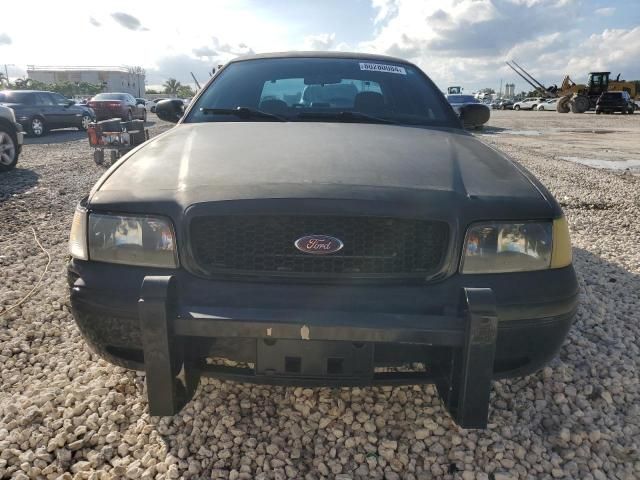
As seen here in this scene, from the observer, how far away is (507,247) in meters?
1.85

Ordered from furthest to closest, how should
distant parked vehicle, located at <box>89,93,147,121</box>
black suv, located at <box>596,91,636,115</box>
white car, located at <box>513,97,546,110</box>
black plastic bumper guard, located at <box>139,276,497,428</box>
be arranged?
white car, located at <box>513,97,546,110</box>
black suv, located at <box>596,91,636,115</box>
distant parked vehicle, located at <box>89,93,147,121</box>
black plastic bumper guard, located at <box>139,276,497,428</box>

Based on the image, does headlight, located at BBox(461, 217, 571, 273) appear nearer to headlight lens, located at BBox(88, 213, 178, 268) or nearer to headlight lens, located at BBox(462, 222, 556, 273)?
headlight lens, located at BBox(462, 222, 556, 273)

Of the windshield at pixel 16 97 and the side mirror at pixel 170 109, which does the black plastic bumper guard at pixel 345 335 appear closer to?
the side mirror at pixel 170 109

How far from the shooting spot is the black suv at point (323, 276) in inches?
64.9

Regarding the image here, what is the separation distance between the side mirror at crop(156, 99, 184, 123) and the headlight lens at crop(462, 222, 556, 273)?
2.45 m

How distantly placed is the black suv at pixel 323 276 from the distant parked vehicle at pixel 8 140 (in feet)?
25.6

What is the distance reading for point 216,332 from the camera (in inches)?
64.5

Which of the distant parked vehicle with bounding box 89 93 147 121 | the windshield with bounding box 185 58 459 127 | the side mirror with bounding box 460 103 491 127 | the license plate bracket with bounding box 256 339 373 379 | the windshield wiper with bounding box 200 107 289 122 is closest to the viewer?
the license plate bracket with bounding box 256 339 373 379

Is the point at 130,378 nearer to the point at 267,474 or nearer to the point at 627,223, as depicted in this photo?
the point at 267,474

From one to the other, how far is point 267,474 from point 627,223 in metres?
5.34

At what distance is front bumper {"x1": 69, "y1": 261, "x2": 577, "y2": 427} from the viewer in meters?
1.63

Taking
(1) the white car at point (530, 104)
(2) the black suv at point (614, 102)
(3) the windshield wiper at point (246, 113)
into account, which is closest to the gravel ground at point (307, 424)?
(3) the windshield wiper at point (246, 113)

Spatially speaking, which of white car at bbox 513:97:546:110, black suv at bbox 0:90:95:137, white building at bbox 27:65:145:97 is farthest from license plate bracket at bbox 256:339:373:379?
white building at bbox 27:65:145:97

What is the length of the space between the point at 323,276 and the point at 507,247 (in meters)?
0.69
